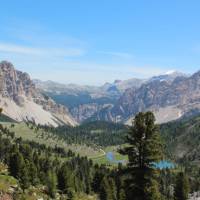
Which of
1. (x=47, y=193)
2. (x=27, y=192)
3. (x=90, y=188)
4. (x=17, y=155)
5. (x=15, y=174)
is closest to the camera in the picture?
Answer: (x=27, y=192)

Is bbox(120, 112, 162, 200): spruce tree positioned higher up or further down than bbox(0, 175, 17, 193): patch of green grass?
higher up

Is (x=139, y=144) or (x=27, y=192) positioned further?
(x=27, y=192)

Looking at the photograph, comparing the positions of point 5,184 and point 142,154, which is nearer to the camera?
point 142,154

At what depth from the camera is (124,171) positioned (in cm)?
4647

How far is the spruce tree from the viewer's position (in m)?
45.6

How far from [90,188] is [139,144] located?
133102mm

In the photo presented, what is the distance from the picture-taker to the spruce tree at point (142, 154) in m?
45.6

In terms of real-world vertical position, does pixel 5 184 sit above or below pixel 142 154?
below

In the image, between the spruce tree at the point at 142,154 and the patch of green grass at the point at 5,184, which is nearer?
the spruce tree at the point at 142,154

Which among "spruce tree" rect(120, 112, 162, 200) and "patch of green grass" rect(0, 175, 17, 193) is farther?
"patch of green grass" rect(0, 175, 17, 193)

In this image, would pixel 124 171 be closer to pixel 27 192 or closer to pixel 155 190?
pixel 155 190

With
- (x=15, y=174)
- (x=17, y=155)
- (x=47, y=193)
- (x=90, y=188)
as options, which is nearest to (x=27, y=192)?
(x=47, y=193)

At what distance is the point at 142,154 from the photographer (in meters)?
45.9

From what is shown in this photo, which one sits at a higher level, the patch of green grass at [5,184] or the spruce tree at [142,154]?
the spruce tree at [142,154]
